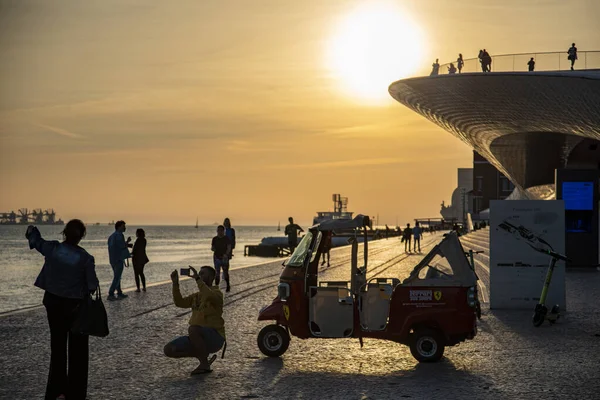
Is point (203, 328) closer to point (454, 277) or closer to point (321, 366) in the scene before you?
point (321, 366)

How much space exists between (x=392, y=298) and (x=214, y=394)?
3148 millimetres

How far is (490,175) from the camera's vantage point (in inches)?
5404

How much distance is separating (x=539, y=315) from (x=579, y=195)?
1878 centimetres

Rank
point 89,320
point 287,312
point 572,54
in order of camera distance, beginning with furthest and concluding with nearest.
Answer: point 572,54 → point 287,312 → point 89,320

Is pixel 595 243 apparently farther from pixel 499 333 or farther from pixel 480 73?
pixel 480 73

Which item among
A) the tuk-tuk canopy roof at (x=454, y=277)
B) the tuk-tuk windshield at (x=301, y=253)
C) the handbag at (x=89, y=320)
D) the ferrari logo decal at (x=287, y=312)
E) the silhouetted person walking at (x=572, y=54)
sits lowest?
the ferrari logo decal at (x=287, y=312)

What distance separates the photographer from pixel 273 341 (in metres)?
11.1

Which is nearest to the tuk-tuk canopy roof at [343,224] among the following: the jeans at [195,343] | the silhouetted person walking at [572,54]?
the jeans at [195,343]

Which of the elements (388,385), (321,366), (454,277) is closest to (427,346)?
(454,277)

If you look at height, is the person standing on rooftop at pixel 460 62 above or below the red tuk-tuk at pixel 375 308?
above

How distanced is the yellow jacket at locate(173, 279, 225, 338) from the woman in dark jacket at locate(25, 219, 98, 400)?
1839 millimetres

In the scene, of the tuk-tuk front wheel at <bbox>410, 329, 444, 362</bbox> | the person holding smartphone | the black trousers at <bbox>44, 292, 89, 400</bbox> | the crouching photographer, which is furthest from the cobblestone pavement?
the person holding smartphone

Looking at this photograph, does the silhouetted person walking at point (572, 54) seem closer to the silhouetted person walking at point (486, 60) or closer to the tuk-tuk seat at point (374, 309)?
the silhouetted person walking at point (486, 60)

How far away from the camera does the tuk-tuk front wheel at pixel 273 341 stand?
36.2 ft
